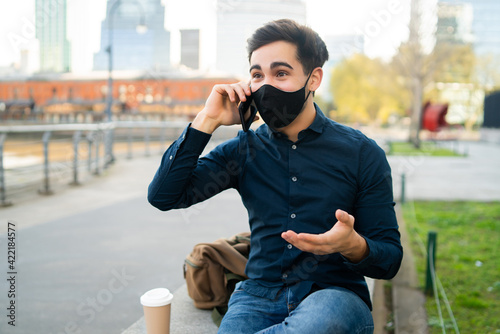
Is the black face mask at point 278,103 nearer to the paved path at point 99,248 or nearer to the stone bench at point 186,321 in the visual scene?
the stone bench at point 186,321

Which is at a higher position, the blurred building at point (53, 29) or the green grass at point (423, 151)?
the blurred building at point (53, 29)

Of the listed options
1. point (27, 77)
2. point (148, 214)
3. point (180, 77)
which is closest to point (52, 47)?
point (148, 214)

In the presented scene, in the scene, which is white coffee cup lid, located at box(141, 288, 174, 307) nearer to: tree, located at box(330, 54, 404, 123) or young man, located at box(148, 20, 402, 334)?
young man, located at box(148, 20, 402, 334)

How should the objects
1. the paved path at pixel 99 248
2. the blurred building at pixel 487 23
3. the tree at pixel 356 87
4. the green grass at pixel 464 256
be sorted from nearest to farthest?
the paved path at pixel 99 248
the green grass at pixel 464 256
the tree at pixel 356 87
the blurred building at pixel 487 23

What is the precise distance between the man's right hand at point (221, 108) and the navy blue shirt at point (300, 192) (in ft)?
0.15

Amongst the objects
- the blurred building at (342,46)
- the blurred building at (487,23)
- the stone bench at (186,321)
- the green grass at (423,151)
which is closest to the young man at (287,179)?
the blurred building at (342,46)

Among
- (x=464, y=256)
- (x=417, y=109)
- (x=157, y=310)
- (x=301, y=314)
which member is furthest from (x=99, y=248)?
(x=417, y=109)

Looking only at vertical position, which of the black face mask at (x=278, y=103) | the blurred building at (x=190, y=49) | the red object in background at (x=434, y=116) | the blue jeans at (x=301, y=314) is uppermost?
the blurred building at (x=190, y=49)

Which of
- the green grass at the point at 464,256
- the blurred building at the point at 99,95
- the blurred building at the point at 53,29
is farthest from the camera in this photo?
the blurred building at the point at 99,95

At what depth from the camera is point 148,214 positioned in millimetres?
5594

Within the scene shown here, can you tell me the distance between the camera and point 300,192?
167cm

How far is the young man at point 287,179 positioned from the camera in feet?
5.32

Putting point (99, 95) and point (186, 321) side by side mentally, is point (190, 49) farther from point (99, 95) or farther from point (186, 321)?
point (186, 321)

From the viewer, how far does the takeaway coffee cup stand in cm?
172
